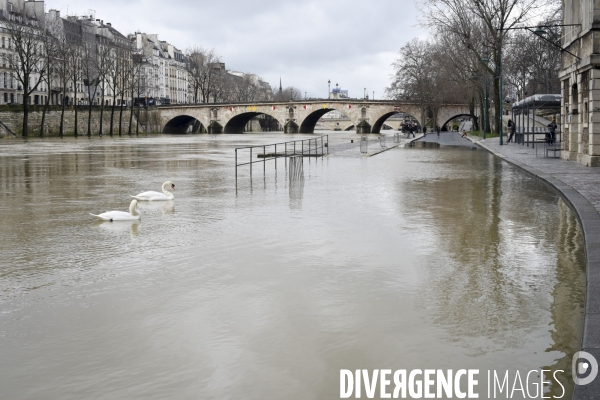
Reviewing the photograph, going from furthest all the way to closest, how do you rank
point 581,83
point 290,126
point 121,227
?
1. point 290,126
2. point 581,83
3. point 121,227

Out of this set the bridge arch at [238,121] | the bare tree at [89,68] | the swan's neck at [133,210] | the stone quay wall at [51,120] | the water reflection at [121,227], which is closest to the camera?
the water reflection at [121,227]

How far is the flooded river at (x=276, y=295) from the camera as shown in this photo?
238 inches

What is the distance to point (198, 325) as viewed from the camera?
23.4ft

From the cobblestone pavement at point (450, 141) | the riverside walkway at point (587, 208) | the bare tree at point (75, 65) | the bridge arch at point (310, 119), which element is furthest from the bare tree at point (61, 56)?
the riverside walkway at point (587, 208)

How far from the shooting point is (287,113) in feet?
381

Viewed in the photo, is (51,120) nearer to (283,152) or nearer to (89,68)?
(89,68)

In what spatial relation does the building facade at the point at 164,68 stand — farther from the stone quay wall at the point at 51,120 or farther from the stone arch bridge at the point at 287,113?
the stone quay wall at the point at 51,120

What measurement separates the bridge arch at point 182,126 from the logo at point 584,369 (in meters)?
116

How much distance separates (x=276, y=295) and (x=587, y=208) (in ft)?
26.0

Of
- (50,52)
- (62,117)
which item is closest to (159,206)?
(50,52)

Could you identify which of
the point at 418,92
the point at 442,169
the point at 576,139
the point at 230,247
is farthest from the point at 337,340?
the point at 418,92

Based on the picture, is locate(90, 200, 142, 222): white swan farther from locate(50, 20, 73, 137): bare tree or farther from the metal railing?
locate(50, 20, 73, 137): bare tree

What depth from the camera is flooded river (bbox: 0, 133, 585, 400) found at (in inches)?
238

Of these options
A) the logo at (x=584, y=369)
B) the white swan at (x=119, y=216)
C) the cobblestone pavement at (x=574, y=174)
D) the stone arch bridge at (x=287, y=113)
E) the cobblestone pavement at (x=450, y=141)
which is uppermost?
the stone arch bridge at (x=287, y=113)
